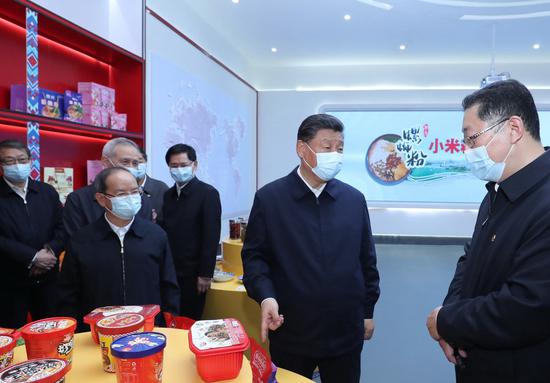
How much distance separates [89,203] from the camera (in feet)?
6.83

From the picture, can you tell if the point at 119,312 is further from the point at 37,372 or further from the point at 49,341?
the point at 37,372

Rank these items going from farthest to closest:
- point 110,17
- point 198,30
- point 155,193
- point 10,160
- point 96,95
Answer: point 198,30 → point 110,17 → point 96,95 → point 155,193 → point 10,160

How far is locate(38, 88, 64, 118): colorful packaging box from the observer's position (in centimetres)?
253

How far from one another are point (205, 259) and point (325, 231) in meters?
1.31

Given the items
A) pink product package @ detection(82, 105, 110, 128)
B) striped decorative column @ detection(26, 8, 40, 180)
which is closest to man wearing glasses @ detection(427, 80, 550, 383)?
striped decorative column @ detection(26, 8, 40, 180)

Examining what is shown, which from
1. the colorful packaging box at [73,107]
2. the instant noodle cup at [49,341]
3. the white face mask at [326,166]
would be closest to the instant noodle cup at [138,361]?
the instant noodle cup at [49,341]

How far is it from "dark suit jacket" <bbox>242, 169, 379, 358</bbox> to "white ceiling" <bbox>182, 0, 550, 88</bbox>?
12.4 ft

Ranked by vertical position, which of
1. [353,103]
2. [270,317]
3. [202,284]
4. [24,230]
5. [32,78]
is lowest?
[202,284]

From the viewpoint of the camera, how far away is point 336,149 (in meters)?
1.74

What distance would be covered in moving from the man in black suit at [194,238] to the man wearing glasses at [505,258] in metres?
1.73

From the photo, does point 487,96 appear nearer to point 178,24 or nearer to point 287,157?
point 178,24

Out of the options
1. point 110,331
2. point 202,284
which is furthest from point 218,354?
point 202,284

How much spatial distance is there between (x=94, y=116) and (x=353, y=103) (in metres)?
5.51

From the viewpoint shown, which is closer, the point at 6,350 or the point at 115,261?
the point at 6,350
